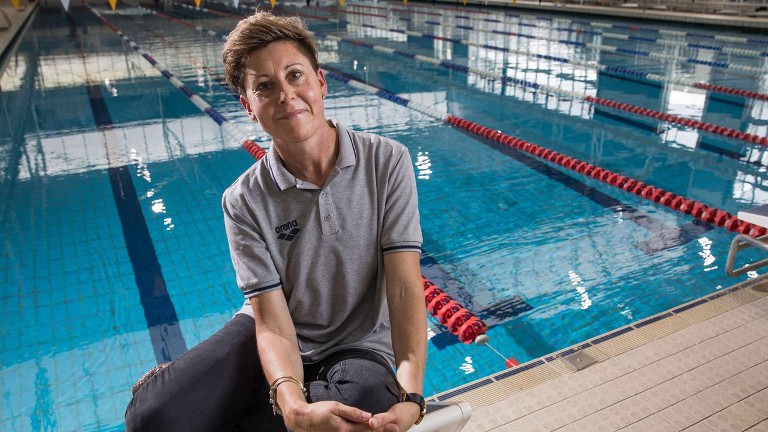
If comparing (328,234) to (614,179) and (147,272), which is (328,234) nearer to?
(147,272)

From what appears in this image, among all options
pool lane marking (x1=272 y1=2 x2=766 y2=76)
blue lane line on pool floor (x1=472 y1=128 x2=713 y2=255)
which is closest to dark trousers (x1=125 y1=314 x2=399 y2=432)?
blue lane line on pool floor (x1=472 y1=128 x2=713 y2=255)

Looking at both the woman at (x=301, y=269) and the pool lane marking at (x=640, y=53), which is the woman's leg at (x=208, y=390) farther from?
the pool lane marking at (x=640, y=53)

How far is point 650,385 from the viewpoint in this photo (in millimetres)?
1879

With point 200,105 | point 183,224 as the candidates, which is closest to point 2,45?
point 200,105

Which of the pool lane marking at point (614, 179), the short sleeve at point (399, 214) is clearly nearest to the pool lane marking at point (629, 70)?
the pool lane marking at point (614, 179)

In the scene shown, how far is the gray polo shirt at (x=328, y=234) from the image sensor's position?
1283 mm

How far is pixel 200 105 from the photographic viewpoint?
653 cm

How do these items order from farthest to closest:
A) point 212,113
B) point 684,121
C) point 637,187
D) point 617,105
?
1. point 617,105
2. point 212,113
3. point 684,121
4. point 637,187

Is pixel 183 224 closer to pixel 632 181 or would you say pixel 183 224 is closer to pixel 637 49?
pixel 632 181

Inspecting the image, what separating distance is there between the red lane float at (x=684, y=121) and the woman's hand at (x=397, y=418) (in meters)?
5.20

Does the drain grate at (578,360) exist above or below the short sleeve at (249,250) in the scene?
below

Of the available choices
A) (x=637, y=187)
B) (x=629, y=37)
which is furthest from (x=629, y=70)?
(x=637, y=187)

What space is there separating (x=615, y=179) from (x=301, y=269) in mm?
3512

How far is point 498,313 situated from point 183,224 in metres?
Result: 2.10
